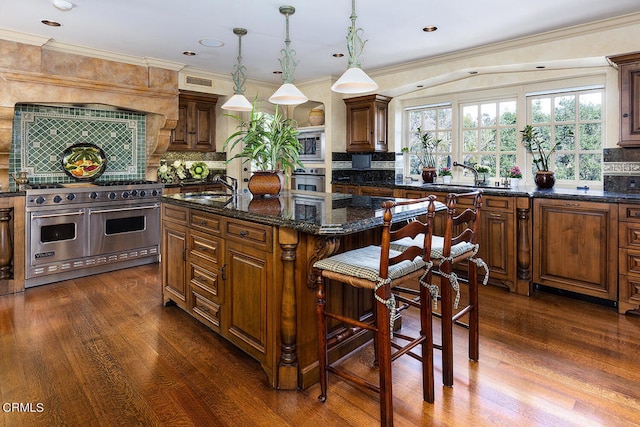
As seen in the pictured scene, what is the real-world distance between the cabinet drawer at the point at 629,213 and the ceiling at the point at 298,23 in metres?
1.64

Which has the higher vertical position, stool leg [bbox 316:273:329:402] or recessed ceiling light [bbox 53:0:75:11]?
recessed ceiling light [bbox 53:0:75:11]

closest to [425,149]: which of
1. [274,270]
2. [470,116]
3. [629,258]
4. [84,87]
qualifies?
[470,116]

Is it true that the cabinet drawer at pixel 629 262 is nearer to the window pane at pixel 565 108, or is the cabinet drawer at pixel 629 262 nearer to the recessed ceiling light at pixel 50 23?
the window pane at pixel 565 108

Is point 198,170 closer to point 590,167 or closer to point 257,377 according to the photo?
point 257,377

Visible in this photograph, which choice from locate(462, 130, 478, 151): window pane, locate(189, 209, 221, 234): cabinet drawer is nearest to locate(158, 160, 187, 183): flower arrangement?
locate(189, 209, 221, 234): cabinet drawer

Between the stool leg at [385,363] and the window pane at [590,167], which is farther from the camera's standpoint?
the window pane at [590,167]

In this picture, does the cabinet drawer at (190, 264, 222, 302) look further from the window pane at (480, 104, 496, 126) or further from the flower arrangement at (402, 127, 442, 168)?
the window pane at (480, 104, 496, 126)

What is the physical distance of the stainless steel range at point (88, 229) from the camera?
390 cm

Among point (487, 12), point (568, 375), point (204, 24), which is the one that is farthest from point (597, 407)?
point (204, 24)

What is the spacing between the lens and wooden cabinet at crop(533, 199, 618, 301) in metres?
3.21

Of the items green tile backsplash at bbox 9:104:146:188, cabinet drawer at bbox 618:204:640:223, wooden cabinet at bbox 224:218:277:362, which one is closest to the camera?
wooden cabinet at bbox 224:218:277:362

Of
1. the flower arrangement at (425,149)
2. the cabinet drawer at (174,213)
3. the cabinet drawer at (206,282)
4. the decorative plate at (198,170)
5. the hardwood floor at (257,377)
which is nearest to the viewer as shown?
the hardwood floor at (257,377)

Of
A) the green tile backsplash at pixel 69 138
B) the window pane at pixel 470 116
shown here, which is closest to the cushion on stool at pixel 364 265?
the window pane at pixel 470 116

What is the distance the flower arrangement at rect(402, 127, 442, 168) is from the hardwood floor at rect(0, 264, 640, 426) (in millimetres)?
2649
